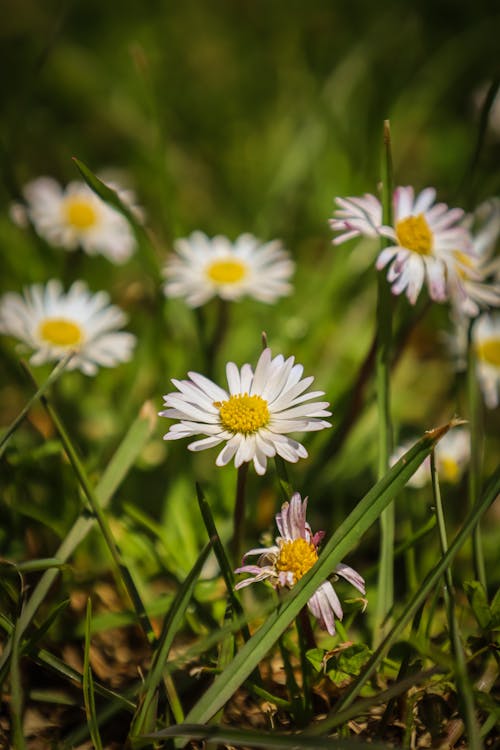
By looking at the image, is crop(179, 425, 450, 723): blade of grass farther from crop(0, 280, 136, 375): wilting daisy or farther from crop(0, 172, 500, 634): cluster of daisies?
crop(0, 280, 136, 375): wilting daisy

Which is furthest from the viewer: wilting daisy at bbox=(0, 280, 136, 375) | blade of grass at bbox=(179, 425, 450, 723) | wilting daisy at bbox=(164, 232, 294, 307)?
wilting daisy at bbox=(164, 232, 294, 307)

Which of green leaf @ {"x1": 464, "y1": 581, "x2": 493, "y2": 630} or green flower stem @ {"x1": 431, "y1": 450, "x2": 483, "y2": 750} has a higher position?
green leaf @ {"x1": 464, "y1": 581, "x2": 493, "y2": 630}

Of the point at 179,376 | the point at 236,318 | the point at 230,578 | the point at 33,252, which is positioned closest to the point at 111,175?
the point at 33,252

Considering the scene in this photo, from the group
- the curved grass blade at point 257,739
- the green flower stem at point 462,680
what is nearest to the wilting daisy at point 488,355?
the green flower stem at point 462,680

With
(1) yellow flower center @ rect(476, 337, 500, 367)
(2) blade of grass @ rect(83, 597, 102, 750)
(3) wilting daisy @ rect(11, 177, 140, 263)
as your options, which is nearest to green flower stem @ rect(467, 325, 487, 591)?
(1) yellow flower center @ rect(476, 337, 500, 367)

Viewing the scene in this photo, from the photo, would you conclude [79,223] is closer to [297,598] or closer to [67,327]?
[67,327]

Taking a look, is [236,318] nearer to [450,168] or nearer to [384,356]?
[384,356]
